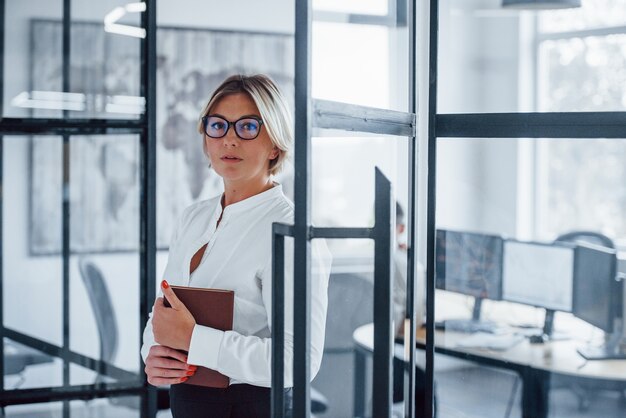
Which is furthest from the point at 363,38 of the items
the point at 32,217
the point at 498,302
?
the point at 498,302

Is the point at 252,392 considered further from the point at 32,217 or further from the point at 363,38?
the point at 32,217

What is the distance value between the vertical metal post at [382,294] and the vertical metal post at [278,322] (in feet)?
0.51

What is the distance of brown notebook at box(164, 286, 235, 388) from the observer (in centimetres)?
144

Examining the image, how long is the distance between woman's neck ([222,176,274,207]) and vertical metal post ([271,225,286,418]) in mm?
347

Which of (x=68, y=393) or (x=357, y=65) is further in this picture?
(x=68, y=393)

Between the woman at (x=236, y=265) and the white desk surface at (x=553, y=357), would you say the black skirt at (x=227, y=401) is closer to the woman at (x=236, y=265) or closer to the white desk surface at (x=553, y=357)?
the woman at (x=236, y=265)

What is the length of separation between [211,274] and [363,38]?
2.20 feet

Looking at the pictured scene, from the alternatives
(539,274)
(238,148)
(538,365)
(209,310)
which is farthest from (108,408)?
(539,274)

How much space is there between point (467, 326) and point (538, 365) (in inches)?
18.8

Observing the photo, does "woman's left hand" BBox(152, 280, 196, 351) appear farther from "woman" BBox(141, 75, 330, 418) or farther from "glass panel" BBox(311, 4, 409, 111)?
"glass panel" BBox(311, 4, 409, 111)

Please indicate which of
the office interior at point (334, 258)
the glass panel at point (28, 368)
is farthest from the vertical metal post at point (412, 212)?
the glass panel at point (28, 368)

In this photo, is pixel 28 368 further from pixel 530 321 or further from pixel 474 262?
pixel 530 321

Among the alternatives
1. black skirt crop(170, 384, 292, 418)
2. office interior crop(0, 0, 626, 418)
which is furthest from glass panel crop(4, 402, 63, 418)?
black skirt crop(170, 384, 292, 418)

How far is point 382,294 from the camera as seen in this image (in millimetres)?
1180
